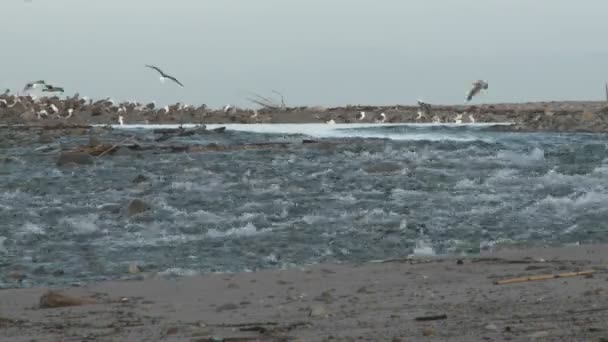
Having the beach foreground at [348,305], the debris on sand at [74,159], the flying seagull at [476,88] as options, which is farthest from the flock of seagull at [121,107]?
the beach foreground at [348,305]

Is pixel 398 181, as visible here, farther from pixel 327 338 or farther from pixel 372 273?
pixel 327 338

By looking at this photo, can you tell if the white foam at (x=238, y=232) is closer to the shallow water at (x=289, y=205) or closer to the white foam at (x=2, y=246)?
the shallow water at (x=289, y=205)

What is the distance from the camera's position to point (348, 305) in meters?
6.80

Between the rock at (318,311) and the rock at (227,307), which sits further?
the rock at (227,307)

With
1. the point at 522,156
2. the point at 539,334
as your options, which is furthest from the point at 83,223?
the point at 522,156

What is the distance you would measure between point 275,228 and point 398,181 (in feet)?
11.8

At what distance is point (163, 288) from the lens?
827 cm

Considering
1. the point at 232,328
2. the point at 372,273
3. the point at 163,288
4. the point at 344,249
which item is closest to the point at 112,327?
the point at 232,328

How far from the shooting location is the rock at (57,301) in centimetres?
727

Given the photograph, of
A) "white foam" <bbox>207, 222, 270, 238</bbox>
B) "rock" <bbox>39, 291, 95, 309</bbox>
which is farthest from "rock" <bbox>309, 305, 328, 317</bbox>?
"white foam" <bbox>207, 222, 270, 238</bbox>

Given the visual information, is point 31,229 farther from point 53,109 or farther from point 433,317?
point 53,109

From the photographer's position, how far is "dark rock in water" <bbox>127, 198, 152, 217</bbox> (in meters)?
12.5

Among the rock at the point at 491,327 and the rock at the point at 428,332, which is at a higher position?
the rock at the point at 491,327

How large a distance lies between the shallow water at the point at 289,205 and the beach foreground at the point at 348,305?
1.26 meters
